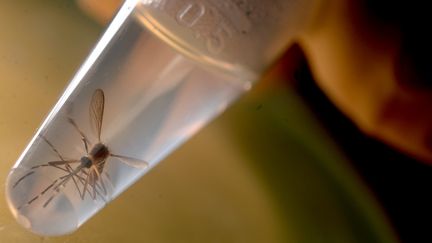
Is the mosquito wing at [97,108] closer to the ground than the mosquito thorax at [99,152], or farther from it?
farther from it

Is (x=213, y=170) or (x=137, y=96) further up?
(x=137, y=96)

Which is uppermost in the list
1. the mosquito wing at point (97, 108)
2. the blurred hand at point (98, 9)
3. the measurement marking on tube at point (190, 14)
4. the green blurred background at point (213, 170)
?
the measurement marking on tube at point (190, 14)

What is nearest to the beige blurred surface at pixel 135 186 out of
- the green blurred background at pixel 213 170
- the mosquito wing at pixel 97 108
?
the green blurred background at pixel 213 170

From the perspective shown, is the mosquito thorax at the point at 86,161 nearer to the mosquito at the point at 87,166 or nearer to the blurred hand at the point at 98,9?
the mosquito at the point at 87,166

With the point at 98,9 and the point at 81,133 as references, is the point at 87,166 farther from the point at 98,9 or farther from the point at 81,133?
the point at 98,9

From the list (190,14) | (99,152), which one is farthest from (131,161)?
(190,14)

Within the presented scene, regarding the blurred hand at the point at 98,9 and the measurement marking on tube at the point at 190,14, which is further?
the blurred hand at the point at 98,9

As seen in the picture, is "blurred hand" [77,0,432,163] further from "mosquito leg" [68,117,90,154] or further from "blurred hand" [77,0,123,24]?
"mosquito leg" [68,117,90,154]
